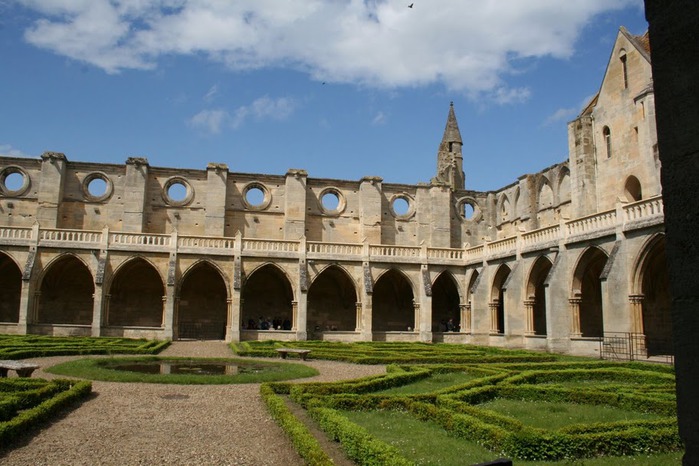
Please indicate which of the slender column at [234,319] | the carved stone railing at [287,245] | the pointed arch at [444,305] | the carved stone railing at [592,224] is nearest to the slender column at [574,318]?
the carved stone railing at [287,245]

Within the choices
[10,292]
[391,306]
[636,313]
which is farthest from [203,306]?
[636,313]

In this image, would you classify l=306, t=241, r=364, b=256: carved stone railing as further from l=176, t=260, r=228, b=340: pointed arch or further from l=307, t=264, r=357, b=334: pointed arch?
l=176, t=260, r=228, b=340: pointed arch

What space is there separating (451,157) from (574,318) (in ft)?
87.9

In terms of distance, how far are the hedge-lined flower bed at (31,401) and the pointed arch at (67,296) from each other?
26.8 metres

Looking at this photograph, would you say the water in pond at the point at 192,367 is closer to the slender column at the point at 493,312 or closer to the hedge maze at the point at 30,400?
the hedge maze at the point at 30,400

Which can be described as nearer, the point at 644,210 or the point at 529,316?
the point at 644,210

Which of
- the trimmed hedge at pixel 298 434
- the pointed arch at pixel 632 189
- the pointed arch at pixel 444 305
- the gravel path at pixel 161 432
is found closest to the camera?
the trimmed hedge at pixel 298 434

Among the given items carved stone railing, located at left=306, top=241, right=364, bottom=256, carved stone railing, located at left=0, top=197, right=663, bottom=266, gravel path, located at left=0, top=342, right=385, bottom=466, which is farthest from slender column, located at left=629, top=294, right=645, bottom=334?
gravel path, located at left=0, top=342, right=385, bottom=466

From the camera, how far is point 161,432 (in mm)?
9523

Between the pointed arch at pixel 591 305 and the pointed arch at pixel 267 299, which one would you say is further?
the pointed arch at pixel 267 299

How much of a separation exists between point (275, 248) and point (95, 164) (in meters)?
15.2

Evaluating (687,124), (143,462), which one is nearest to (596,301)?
(143,462)

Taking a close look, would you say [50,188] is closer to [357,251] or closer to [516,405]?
[357,251]

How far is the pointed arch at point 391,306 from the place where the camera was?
42375 millimetres
